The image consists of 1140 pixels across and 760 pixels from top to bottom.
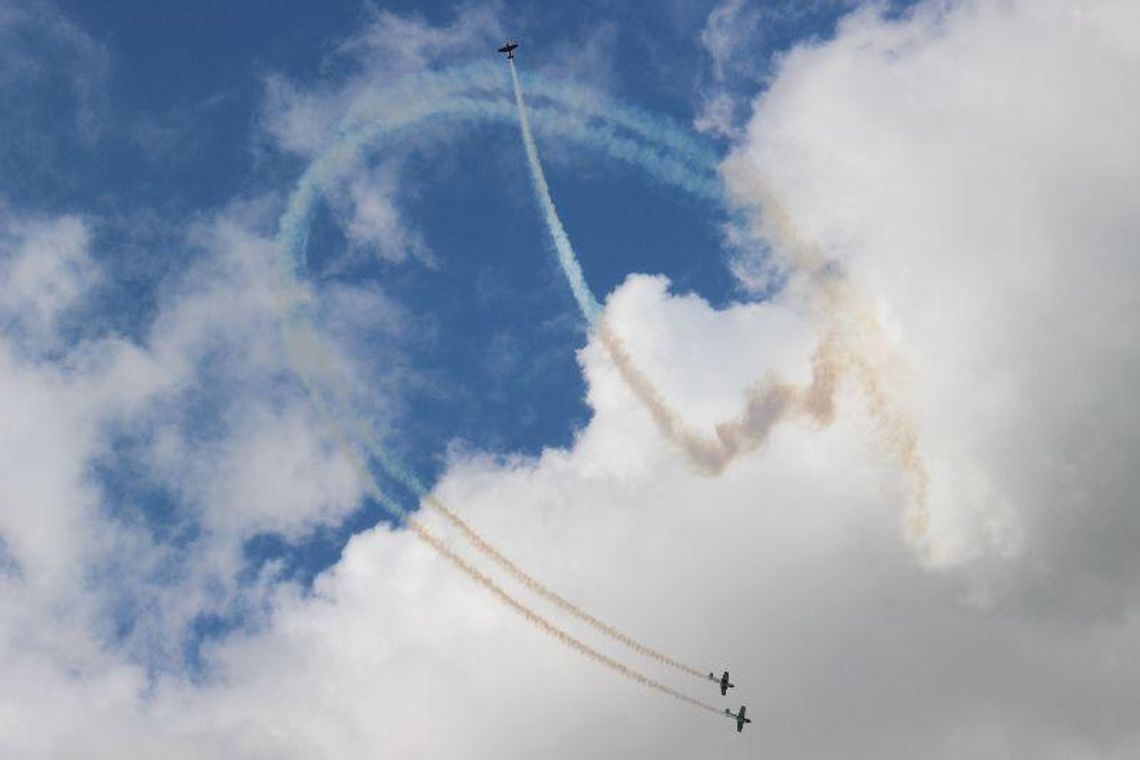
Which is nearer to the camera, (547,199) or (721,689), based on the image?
(547,199)

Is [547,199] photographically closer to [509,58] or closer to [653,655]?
[509,58]

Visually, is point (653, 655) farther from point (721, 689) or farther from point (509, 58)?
point (509, 58)

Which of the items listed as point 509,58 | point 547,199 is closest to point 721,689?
point 547,199

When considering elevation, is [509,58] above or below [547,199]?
above

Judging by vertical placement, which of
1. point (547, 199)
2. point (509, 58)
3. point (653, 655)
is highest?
point (509, 58)

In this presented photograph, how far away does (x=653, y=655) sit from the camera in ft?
440

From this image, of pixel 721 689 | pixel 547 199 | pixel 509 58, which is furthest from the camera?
pixel 721 689

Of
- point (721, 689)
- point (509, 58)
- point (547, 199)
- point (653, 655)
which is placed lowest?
point (653, 655)

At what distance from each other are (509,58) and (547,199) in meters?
24.1

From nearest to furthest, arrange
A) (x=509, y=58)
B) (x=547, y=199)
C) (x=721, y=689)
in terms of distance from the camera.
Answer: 1. (x=547, y=199)
2. (x=509, y=58)
3. (x=721, y=689)

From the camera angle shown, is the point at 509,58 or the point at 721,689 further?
the point at 721,689

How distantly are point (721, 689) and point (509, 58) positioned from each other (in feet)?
286

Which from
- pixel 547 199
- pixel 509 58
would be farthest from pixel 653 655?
pixel 509 58

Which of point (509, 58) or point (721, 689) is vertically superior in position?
point (509, 58)
